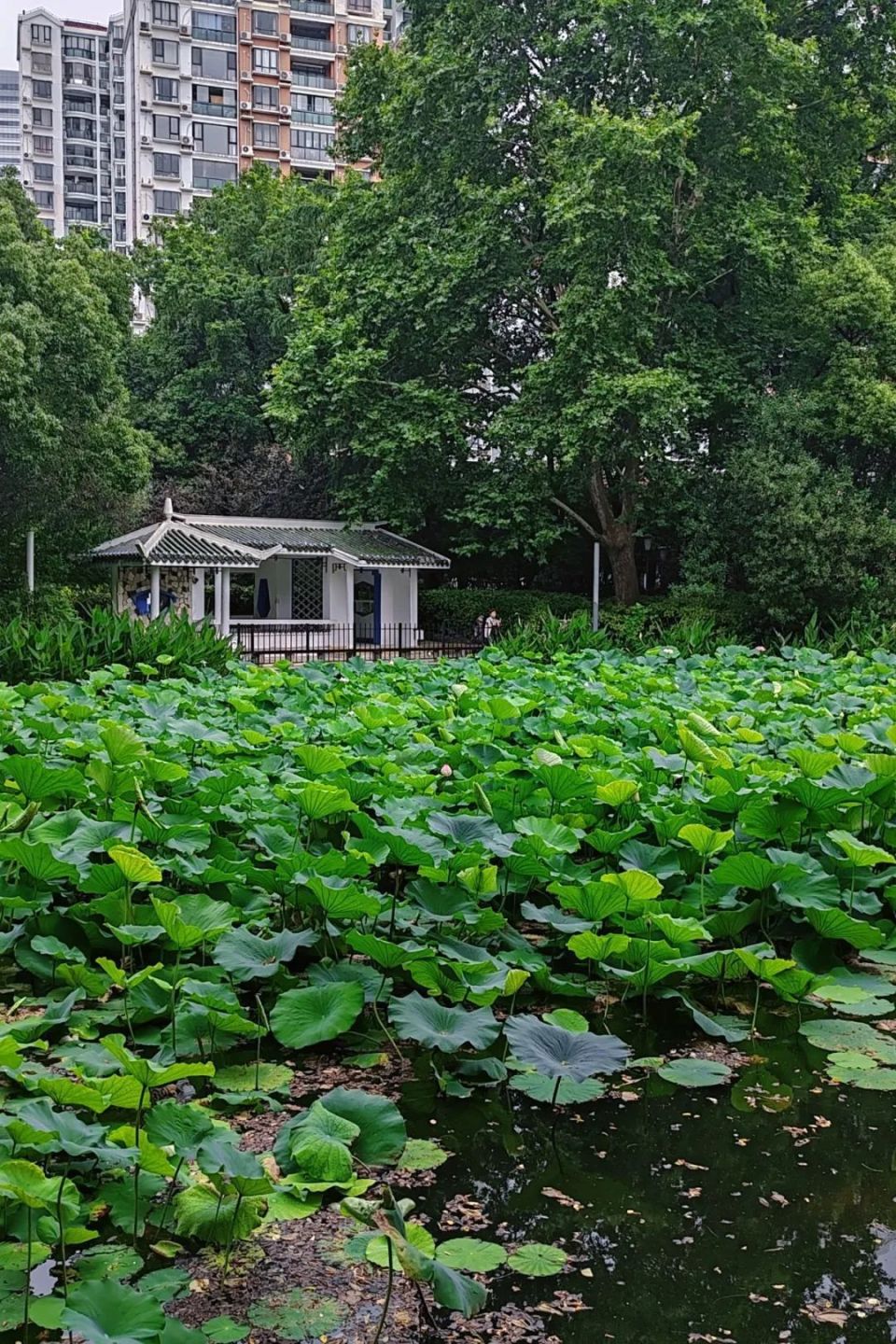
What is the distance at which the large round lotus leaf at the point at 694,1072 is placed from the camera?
304 cm

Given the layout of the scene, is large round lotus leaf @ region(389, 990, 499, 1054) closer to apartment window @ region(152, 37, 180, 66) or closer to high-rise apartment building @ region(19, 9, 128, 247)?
apartment window @ region(152, 37, 180, 66)

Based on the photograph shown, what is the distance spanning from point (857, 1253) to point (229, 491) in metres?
27.5

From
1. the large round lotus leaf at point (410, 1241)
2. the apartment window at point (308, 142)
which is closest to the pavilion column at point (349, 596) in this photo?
the large round lotus leaf at point (410, 1241)

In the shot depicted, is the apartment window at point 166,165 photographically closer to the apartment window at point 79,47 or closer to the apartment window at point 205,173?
the apartment window at point 205,173

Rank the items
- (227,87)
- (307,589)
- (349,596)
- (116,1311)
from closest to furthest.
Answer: (116,1311) → (349,596) → (307,589) → (227,87)

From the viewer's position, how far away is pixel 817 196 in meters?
23.8

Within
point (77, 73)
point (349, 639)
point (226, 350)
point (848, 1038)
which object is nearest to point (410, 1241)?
point (848, 1038)

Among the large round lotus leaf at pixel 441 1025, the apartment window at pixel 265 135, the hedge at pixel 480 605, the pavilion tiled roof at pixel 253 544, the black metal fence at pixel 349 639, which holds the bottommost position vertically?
the black metal fence at pixel 349 639

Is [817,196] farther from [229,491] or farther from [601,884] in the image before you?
[601,884]

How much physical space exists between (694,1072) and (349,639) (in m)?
24.0

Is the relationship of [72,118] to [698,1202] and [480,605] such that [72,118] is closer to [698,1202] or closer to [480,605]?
[480,605]

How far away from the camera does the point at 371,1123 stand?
7.70 feet

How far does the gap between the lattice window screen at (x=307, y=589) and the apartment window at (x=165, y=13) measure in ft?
115

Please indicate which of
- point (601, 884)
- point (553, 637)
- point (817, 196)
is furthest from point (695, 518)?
point (601, 884)
